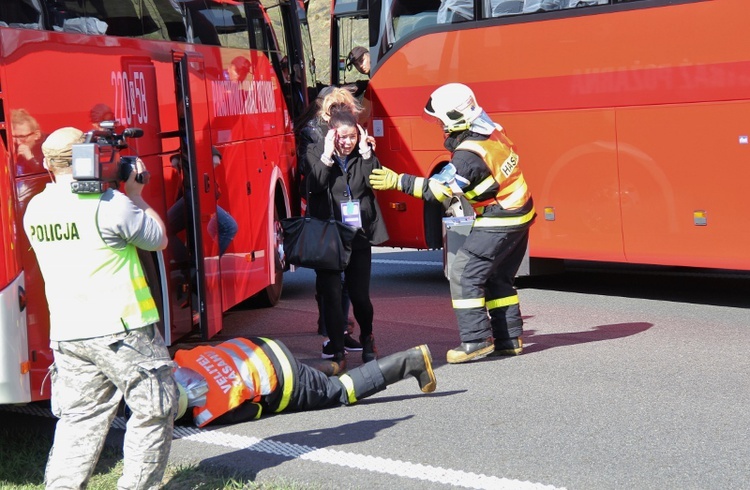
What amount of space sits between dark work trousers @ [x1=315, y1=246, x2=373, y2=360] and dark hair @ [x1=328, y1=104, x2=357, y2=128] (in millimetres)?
868

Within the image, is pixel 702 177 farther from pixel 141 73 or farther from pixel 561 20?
pixel 141 73


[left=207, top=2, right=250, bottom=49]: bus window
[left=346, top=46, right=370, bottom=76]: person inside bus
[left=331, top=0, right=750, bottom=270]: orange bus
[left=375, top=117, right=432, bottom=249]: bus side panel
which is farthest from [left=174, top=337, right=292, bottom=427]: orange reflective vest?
[left=346, top=46, right=370, bottom=76]: person inside bus

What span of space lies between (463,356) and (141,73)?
297 cm

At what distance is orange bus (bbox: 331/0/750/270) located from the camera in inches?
383

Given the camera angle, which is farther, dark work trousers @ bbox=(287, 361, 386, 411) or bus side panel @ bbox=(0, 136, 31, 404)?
dark work trousers @ bbox=(287, 361, 386, 411)

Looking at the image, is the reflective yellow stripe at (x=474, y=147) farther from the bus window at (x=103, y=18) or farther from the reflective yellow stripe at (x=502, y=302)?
the bus window at (x=103, y=18)

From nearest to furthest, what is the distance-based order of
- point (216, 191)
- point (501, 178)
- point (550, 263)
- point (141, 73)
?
point (141, 73)
point (501, 178)
point (216, 191)
point (550, 263)

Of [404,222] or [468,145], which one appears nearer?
[468,145]

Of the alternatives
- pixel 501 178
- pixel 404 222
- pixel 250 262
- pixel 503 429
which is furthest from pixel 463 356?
pixel 404 222

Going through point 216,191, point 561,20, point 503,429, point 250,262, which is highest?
point 561,20

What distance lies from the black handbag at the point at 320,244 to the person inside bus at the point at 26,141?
2.02 meters

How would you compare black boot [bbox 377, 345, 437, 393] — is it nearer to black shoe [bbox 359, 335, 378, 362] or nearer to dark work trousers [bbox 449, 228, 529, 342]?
black shoe [bbox 359, 335, 378, 362]

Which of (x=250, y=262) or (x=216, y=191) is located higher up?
(x=216, y=191)

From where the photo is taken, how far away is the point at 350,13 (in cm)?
1272
